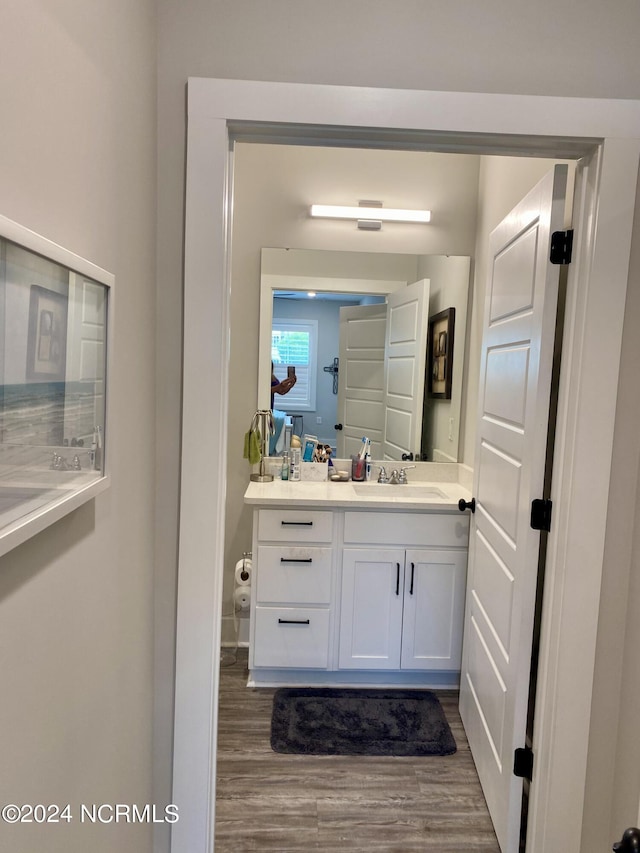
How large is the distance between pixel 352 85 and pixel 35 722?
1.44 m

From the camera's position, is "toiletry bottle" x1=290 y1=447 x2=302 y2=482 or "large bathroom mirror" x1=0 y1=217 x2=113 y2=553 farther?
"toiletry bottle" x1=290 y1=447 x2=302 y2=482

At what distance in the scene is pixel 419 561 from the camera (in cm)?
244

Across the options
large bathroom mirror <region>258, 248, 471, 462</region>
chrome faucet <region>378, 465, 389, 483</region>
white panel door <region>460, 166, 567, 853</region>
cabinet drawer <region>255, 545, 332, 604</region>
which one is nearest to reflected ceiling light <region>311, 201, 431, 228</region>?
large bathroom mirror <region>258, 248, 471, 462</region>

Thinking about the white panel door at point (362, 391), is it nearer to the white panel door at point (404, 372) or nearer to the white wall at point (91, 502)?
the white panel door at point (404, 372)

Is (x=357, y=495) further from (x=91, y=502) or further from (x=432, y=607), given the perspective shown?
(x=91, y=502)

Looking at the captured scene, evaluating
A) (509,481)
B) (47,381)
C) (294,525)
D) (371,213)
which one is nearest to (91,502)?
(47,381)

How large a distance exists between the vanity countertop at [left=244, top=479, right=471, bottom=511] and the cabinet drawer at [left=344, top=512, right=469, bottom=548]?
51mm

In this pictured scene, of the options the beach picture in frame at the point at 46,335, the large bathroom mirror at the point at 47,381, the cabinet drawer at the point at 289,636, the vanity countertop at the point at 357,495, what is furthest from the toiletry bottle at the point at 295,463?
the beach picture in frame at the point at 46,335

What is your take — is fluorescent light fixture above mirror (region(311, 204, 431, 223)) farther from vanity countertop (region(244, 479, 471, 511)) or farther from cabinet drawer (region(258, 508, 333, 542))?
cabinet drawer (region(258, 508, 333, 542))

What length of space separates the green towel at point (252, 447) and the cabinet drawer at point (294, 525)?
1.25 feet

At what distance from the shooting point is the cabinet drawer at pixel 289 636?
243 cm

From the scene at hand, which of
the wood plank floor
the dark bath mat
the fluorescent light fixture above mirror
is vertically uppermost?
the fluorescent light fixture above mirror

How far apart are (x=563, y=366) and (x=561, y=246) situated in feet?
1.07
